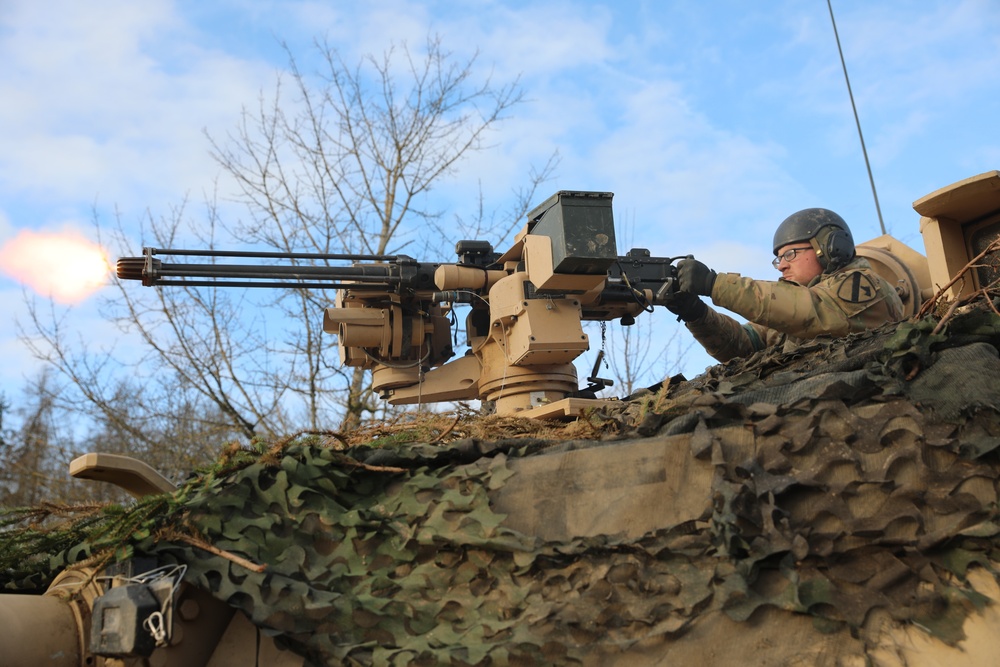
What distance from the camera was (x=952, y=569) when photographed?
2549 mm

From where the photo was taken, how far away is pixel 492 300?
4.84m

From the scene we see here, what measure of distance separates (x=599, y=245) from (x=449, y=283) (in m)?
0.97

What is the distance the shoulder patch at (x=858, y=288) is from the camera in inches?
181

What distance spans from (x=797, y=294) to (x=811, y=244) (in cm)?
62

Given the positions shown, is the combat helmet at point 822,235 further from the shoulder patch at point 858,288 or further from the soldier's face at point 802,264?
the shoulder patch at point 858,288

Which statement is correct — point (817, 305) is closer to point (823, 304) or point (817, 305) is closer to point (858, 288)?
point (823, 304)

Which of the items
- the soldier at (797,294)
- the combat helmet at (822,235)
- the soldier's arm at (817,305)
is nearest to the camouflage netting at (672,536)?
the soldier at (797,294)

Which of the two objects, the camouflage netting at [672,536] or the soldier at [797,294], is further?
the soldier at [797,294]

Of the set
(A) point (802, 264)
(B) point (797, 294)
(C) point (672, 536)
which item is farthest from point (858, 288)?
(C) point (672, 536)

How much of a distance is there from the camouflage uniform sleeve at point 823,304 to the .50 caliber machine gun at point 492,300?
57cm

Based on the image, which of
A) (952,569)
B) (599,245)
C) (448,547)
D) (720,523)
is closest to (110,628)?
(448,547)

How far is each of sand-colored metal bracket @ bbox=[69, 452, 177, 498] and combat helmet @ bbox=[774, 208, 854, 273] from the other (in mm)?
3269

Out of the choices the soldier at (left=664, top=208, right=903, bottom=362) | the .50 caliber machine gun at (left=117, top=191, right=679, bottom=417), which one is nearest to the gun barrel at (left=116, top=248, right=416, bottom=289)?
the .50 caliber machine gun at (left=117, top=191, right=679, bottom=417)

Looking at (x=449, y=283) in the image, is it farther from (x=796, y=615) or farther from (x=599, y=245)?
(x=796, y=615)
